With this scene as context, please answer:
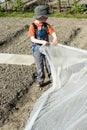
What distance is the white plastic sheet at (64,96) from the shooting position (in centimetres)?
384

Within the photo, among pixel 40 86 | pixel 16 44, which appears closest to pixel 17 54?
pixel 16 44

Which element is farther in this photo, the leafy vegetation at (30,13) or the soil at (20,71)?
the leafy vegetation at (30,13)

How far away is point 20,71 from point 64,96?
8.89 ft

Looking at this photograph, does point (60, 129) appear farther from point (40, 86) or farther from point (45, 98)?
point (40, 86)

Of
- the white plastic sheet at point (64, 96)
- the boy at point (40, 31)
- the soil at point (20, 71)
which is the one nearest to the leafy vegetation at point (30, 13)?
the soil at point (20, 71)

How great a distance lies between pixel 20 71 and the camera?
691 centimetres

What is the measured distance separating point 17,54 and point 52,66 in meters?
3.21

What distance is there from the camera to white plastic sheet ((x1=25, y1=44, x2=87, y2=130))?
3.84 m

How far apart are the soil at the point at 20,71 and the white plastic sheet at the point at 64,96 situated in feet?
2.63

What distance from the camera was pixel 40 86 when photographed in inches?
241

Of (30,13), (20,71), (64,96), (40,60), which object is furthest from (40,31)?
(30,13)

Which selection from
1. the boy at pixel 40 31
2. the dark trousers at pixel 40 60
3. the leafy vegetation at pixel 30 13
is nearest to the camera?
the boy at pixel 40 31

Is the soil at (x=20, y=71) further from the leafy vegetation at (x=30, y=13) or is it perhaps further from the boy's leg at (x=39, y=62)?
the leafy vegetation at (x=30, y=13)

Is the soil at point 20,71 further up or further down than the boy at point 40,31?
further down
